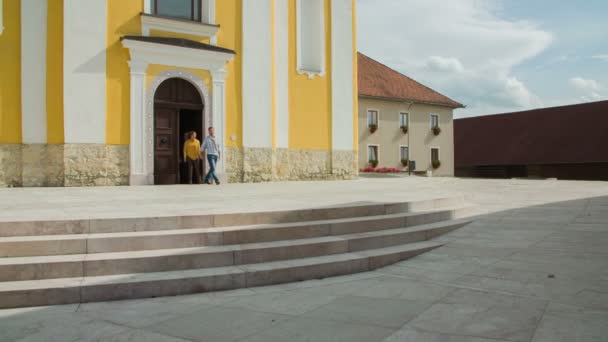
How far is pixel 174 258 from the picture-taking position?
514cm

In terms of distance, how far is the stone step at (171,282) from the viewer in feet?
14.5

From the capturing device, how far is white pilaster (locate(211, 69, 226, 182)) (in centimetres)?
1525

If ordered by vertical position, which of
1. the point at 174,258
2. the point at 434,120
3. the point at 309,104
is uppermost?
the point at 434,120

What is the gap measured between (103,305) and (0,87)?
10.9 m

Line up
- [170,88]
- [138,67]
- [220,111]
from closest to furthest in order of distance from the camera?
[138,67], [170,88], [220,111]

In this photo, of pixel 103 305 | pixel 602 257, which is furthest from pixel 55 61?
pixel 602 257

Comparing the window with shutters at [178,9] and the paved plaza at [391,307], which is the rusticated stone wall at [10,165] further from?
the paved plaza at [391,307]

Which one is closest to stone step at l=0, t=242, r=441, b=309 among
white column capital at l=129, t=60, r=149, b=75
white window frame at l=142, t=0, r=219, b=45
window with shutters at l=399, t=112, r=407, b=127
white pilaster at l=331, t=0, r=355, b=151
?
white column capital at l=129, t=60, r=149, b=75

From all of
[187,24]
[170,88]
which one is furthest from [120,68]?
[187,24]

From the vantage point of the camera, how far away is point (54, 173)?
13.0 m

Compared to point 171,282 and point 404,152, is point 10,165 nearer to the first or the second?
point 171,282

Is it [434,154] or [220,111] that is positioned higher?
[220,111]

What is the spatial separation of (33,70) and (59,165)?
2706mm

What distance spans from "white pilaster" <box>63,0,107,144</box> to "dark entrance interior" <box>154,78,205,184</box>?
5.62ft
